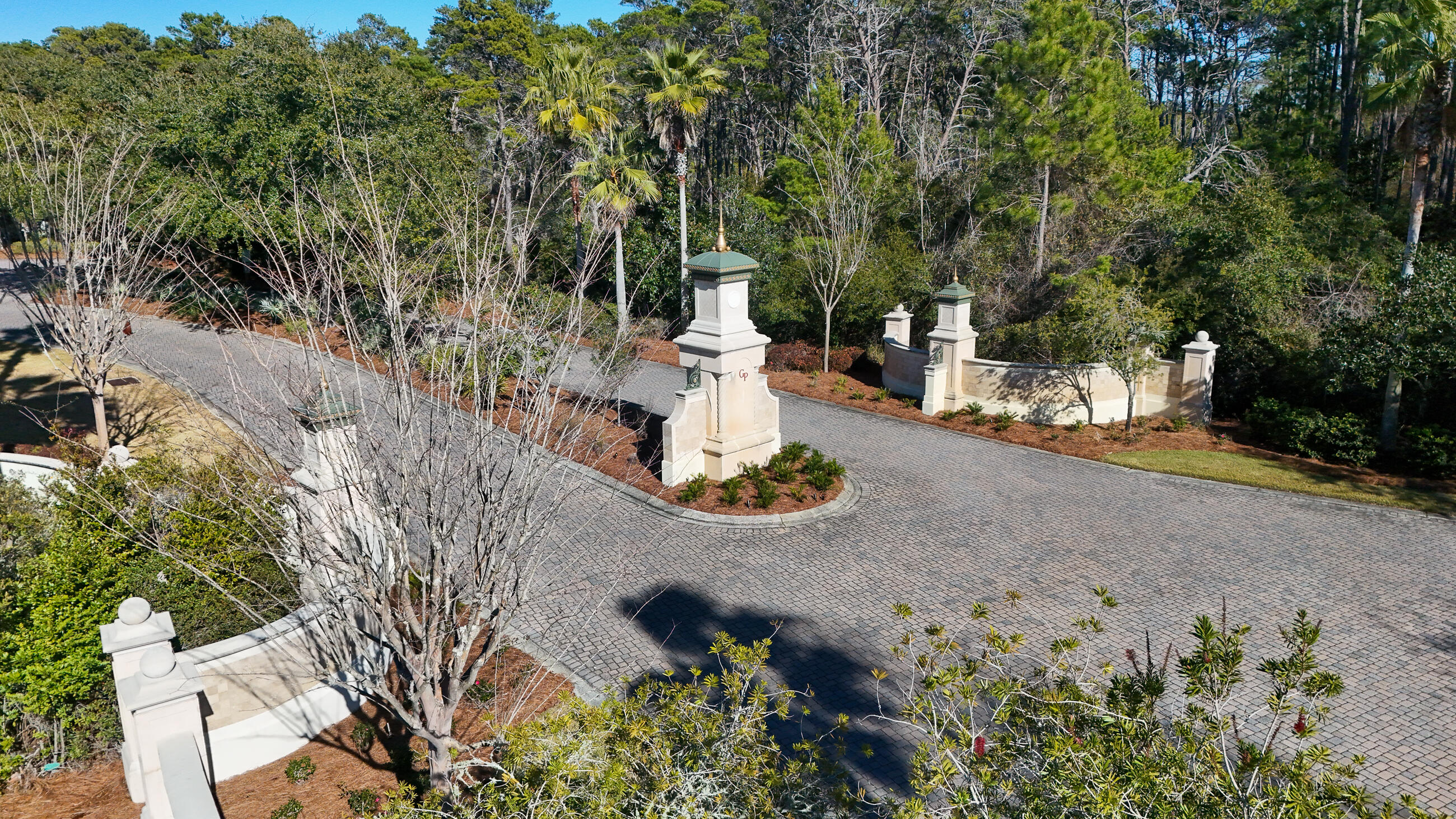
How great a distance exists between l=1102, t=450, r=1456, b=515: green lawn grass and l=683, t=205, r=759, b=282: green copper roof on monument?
7.40 m

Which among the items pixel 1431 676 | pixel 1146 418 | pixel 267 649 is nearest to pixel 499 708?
pixel 267 649

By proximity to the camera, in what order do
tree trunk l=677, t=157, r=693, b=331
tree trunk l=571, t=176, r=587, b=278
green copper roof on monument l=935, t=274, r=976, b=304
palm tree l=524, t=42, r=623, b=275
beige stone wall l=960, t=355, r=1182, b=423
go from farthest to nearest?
tree trunk l=677, t=157, r=693, b=331
tree trunk l=571, t=176, r=587, b=278
palm tree l=524, t=42, r=623, b=275
green copper roof on monument l=935, t=274, r=976, b=304
beige stone wall l=960, t=355, r=1182, b=423

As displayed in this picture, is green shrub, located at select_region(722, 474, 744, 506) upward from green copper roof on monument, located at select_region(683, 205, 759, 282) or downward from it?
downward

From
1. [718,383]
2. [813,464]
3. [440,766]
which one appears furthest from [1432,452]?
[440,766]

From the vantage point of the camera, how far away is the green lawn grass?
13562mm

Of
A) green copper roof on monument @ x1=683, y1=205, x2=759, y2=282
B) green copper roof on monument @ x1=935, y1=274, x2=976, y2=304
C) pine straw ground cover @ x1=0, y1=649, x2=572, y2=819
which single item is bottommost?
pine straw ground cover @ x1=0, y1=649, x2=572, y2=819

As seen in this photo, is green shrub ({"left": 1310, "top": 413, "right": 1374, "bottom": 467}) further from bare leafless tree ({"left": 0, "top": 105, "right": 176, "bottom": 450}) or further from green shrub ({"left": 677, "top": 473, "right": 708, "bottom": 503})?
bare leafless tree ({"left": 0, "top": 105, "right": 176, "bottom": 450})

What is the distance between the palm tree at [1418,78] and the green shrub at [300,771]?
16626 mm

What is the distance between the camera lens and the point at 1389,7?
23375mm

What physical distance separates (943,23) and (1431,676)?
36270 mm

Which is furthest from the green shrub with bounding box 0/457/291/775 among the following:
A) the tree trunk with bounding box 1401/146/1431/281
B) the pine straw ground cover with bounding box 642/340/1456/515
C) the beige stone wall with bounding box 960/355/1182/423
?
the tree trunk with bounding box 1401/146/1431/281

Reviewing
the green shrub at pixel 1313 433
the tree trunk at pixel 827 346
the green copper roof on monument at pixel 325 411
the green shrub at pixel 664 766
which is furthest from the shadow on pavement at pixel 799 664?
the tree trunk at pixel 827 346

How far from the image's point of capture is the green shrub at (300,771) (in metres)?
7.45

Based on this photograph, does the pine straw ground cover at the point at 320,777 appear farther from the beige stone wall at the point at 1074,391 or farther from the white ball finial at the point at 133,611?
the beige stone wall at the point at 1074,391
